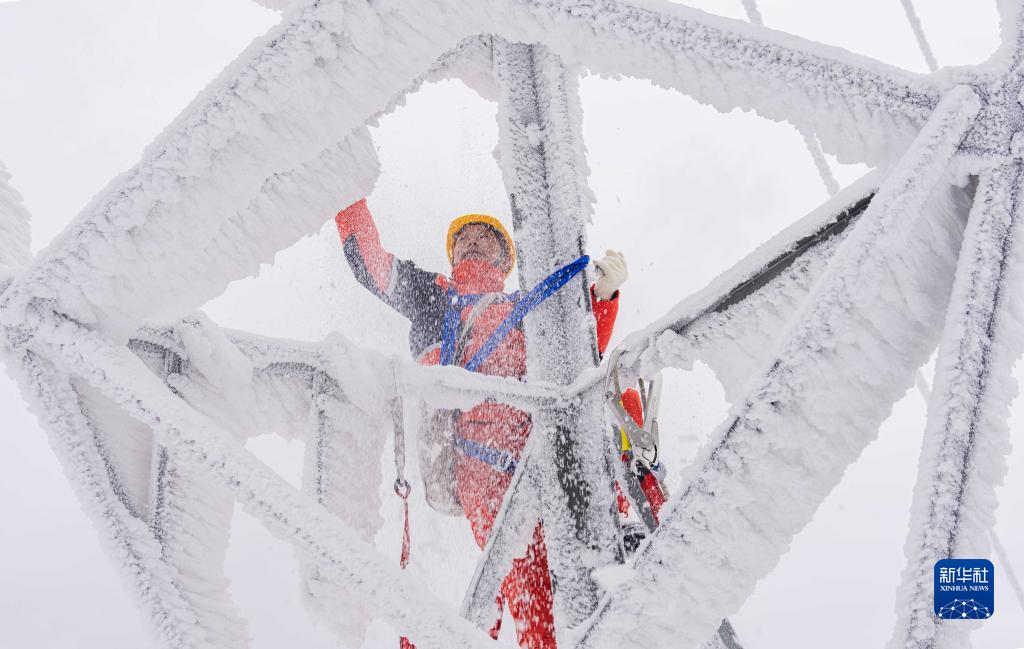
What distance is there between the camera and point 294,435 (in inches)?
105

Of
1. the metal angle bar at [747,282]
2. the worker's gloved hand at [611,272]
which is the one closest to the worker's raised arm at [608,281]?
the worker's gloved hand at [611,272]

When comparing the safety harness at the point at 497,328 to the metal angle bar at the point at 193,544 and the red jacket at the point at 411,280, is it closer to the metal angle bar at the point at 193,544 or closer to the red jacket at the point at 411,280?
the red jacket at the point at 411,280

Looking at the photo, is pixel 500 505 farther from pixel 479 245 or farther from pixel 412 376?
pixel 479 245

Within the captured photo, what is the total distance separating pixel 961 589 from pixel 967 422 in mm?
281

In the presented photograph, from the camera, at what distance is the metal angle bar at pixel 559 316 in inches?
87.4

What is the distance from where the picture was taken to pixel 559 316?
255 cm

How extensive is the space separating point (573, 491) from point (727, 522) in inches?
41.1

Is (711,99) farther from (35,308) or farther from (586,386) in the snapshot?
(35,308)

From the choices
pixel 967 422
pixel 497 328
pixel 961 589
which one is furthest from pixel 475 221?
pixel 961 589

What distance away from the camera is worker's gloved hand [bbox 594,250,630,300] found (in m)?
3.53

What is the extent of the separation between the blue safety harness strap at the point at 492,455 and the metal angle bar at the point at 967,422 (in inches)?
85.7

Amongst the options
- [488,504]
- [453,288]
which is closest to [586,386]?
[488,504]

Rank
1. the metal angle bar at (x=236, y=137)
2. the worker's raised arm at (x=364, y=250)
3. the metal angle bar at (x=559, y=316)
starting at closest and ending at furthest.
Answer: the metal angle bar at (x=236, y=137), the metal angle bar at (x=559, y=316), the worker's raised arm at (x=364, y=250)

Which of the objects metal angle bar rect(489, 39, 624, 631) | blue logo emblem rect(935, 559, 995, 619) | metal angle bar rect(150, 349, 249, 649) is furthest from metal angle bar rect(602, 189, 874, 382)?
metal angle bar rect(150, 349, 249, 649)
